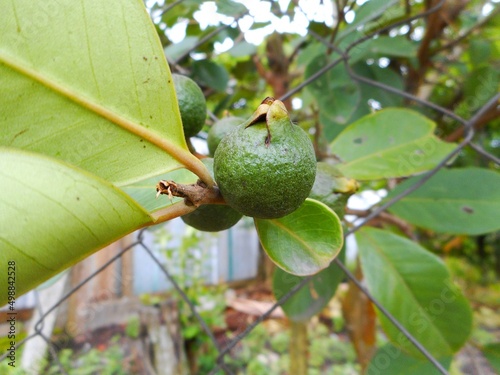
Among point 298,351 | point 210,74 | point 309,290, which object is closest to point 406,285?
point 309,290

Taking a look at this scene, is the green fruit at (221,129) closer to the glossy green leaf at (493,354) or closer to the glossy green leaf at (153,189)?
the glossy green leaf at (153,189)

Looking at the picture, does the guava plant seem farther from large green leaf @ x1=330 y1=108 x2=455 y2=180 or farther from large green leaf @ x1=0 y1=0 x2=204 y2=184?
large green leaf @ x1=330 y1=108 x2=455 y2=180

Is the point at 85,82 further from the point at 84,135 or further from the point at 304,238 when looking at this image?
the point at 304,238

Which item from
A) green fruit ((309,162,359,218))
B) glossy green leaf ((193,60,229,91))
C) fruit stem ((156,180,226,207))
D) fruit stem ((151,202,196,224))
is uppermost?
glossy green leaf ((193,60,229,91))

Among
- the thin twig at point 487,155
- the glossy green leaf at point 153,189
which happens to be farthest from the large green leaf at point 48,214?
the thin twig at point 487,155

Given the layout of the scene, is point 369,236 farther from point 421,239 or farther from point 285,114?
point 421,239

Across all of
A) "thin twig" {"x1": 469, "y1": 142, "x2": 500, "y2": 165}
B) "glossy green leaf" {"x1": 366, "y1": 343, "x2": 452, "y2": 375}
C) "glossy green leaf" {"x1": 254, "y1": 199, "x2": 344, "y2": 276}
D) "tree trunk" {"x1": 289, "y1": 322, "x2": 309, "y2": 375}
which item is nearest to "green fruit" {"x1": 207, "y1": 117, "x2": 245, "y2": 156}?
"glossy green leaf" {"x1": 254, "y1": 199, "x2": 344, "y2": 276}
